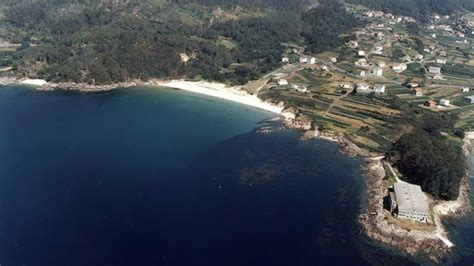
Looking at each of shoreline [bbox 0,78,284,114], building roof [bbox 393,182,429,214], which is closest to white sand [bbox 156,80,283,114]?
shoreline [bbox 0,78,284,114]

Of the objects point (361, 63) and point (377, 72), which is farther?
point (361, 63)

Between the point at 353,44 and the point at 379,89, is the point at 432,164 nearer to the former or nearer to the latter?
the point at 379,89

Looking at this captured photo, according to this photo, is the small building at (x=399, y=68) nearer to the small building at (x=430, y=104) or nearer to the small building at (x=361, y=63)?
the small building at (x=361, y=63)

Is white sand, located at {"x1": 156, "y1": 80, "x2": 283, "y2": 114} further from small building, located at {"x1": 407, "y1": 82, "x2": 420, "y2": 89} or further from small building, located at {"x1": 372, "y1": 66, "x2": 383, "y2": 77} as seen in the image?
small building, located at {"x1": 372, "y1": 66, "x2": 383, "y2": 77}

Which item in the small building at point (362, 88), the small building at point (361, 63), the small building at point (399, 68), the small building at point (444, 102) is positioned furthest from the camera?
the small building at point (361, 63)

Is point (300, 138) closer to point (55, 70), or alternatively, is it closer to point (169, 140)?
point (169, 140)

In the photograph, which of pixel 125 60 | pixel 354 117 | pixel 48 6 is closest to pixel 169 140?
pixel 354 117

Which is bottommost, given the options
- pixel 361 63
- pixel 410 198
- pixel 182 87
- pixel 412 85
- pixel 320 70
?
pixel 182 87

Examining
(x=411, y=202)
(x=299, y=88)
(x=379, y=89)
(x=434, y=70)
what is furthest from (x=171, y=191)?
(x=434, y=70)

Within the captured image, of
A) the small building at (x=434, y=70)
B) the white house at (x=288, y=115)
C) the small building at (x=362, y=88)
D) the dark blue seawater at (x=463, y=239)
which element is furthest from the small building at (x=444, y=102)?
the dark blue seawater at (x=463, y=239)
